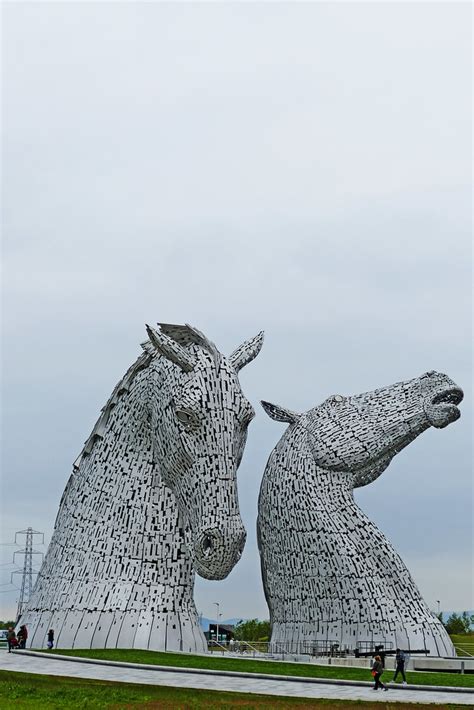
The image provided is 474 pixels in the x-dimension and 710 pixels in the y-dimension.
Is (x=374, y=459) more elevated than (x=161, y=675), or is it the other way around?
(x=374, y=459)

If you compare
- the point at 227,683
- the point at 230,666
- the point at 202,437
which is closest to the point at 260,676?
the point at 230,666

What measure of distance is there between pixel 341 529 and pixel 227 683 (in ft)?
33.0

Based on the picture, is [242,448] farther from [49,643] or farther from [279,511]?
[279,511]

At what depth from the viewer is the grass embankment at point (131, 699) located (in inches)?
378

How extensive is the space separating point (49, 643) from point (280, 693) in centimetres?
485

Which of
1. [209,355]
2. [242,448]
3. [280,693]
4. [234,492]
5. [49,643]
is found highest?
[209,355]

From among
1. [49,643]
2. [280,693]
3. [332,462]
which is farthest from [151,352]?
[332,462]

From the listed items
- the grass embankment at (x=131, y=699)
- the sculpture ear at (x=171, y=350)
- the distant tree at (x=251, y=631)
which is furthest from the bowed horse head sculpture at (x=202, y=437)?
the distant tree at (x=251, y=631)

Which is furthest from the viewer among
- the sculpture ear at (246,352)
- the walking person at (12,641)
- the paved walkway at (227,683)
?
the walking person at (12,641)

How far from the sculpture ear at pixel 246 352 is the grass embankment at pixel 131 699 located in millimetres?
5488

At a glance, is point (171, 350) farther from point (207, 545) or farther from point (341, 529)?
point (341, 529)

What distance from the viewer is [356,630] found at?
69.7ft

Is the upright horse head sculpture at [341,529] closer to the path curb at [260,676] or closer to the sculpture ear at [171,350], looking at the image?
the path curb at [260,676]

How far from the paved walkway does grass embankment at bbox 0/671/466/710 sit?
0.55m
